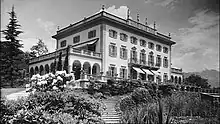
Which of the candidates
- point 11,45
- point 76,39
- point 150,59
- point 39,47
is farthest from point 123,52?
point 11,45

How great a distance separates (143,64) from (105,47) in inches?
133

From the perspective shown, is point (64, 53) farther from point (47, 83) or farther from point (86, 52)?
point (47, 83)

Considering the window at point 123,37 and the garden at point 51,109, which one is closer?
the garden at point 51,109

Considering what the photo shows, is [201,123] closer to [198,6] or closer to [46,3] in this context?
[198,6]

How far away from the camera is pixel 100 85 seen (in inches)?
358

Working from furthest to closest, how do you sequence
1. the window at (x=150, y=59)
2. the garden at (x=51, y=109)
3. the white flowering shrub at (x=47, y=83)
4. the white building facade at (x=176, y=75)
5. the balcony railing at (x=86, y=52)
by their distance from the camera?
the white building facade at (x=176, y=75) → the window at (x=150, y=59) → the balcony railing at (x=86, y=52) → the white flowering shrub at (x=47, y=83) → the garden at (x=51, y=109)

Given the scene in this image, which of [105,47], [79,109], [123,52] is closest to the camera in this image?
[79,109]

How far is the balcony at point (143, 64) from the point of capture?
13948mm

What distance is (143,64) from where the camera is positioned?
1478 centimetres

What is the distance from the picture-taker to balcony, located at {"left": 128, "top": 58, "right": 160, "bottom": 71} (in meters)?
13.9

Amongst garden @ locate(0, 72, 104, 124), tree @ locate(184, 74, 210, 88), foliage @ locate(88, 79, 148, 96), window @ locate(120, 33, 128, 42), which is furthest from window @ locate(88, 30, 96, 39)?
garden @ locate(0, 72, 104, 124)

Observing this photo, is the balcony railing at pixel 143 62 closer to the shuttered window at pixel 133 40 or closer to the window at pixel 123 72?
the window at pixel 123 72

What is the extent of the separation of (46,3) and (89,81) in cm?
531

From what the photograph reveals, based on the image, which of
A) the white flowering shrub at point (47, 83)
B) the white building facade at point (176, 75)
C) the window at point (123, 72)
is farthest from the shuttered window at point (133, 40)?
the white flowering shrub at point (47, 83)
